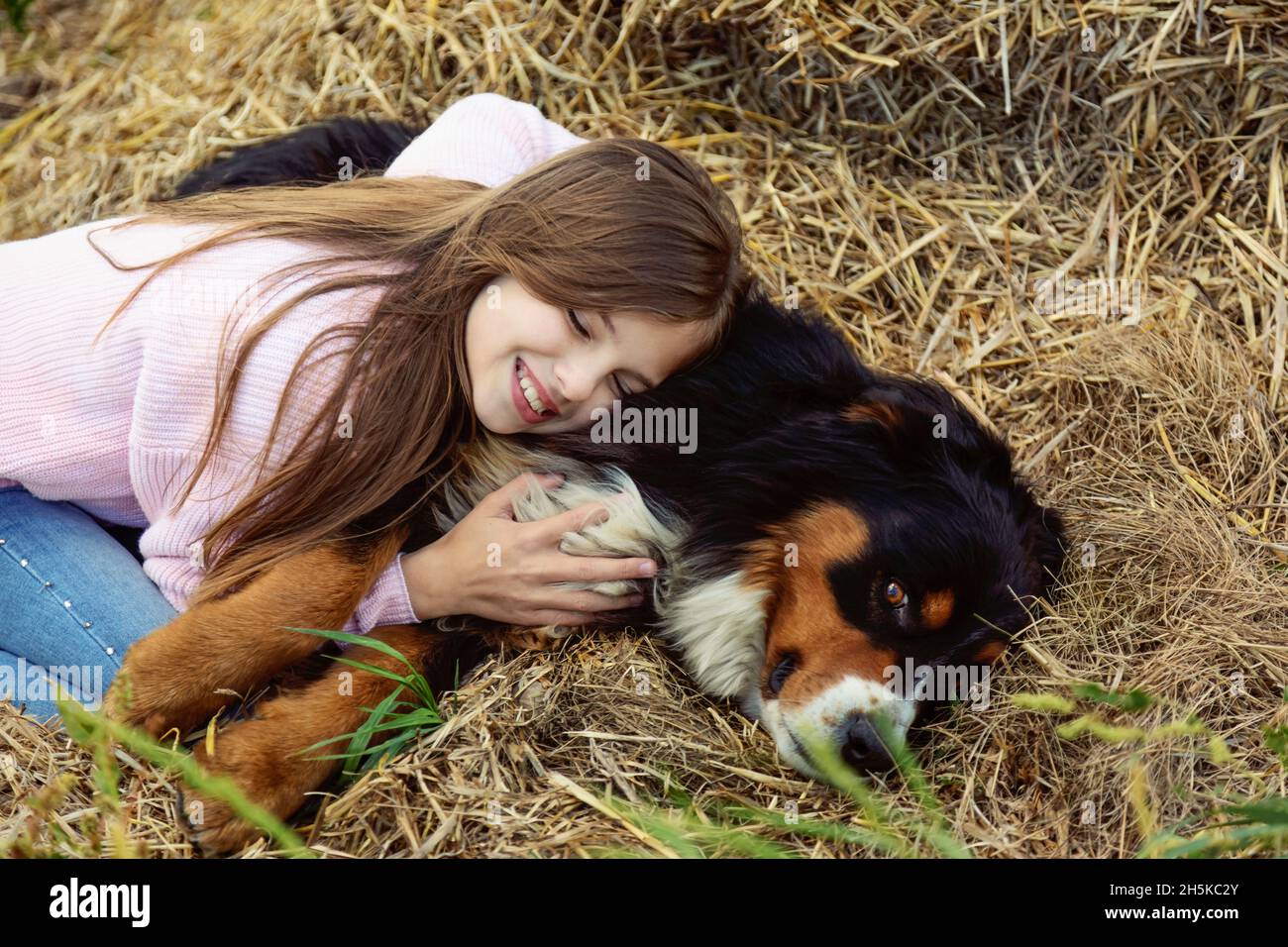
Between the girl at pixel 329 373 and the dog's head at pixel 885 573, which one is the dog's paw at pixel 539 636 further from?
the dog's head at pixel 885 573

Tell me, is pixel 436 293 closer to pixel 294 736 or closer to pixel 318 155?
pixel 294 736

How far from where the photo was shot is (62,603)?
131 inches

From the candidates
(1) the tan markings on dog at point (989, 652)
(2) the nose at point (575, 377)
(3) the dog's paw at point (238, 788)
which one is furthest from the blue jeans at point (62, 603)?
(1) the tan markings on dog at point (989, 652)

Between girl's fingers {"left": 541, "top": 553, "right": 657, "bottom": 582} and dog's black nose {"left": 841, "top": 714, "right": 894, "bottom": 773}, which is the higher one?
girl's fingers {"left": 541, "top": 553, "right": 657, "bottom": 582}

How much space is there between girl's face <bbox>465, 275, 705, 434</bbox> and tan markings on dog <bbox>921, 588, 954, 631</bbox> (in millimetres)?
938

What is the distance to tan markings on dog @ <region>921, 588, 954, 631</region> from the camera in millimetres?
2984

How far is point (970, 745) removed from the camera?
306 cm

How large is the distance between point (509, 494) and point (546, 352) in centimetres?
48

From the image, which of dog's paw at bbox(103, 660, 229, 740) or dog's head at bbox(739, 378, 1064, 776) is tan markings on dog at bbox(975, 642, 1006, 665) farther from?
dog's paw at bbox(103, 660, 229, 740)

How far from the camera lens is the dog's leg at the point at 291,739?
2787 millimetres

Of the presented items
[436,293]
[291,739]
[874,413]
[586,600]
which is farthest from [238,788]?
[874,413]

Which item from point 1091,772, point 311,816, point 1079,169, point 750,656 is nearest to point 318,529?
point 311,816

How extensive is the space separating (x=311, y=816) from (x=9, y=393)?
1398mm

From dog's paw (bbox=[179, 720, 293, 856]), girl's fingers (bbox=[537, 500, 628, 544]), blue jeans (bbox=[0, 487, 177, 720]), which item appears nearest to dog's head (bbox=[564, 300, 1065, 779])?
girl's fingers (bbox=[537, 500, 628, 544])
